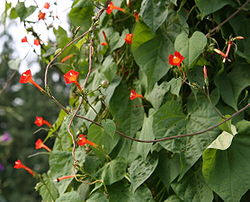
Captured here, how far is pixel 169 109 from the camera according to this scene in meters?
1.03

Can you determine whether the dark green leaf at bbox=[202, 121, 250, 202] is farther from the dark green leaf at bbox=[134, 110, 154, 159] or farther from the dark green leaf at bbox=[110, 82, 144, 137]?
the dark green leaf at bbox=[110, 82, 144, 137]

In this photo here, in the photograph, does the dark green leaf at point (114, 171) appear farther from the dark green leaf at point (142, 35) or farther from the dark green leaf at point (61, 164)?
the dark green leaf at point (142, 35)

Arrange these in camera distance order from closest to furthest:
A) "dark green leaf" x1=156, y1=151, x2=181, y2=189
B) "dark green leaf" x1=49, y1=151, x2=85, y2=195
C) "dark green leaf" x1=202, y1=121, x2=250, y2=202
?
"dark green leaf" x1=202, y1=121, x2=250, y2=202, "dark green leaf" x1=156, y1=151, x2=181, y2=189, "dark green leaf" x1=49, y1=151, x2=85, y2=195

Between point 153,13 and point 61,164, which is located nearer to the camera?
point 153,13

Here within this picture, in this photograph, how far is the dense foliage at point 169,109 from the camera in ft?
3.17

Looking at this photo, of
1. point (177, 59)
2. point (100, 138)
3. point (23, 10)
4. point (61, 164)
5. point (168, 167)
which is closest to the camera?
point (177, 59)

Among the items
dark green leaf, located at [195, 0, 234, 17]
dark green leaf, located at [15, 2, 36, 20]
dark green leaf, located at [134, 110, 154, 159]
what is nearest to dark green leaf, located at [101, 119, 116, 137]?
dark green leaf, located at [134, 110, 154, 159]

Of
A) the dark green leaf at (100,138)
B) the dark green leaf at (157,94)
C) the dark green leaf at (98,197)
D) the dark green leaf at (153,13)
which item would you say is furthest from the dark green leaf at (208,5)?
the dark green leaf at (98,197)

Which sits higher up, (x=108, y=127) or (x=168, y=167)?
(x=108, y=127)

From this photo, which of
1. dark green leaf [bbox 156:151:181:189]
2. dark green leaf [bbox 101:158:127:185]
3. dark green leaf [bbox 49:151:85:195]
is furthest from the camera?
dark green leaf [bbox 49:151:85:195]

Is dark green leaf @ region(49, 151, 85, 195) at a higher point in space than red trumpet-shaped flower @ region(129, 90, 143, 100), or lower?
lower

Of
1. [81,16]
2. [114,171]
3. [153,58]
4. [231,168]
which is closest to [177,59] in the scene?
[153,58]

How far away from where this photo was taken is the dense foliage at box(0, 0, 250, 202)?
3.17 ft

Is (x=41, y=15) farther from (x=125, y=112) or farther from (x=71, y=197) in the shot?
(x=71, y=197)
